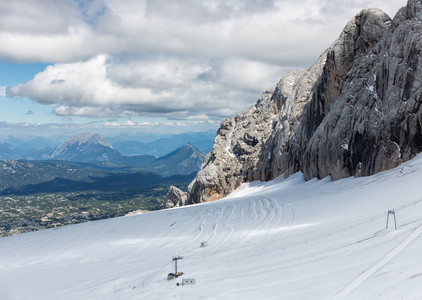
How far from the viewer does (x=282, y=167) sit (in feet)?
241

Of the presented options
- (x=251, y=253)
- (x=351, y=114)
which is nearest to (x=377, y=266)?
(x=251, y=253)

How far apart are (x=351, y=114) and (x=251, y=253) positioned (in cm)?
3284

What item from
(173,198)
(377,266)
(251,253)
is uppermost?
(377,266)

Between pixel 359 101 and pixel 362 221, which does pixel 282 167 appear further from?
pixel 362 221

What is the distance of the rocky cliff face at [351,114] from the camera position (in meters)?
35.3

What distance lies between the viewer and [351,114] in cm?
4516

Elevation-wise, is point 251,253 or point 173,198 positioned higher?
point 251,253

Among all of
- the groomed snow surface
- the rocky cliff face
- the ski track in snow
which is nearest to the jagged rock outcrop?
the rocky cliff face

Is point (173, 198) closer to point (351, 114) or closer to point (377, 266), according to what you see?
point (351, 114)

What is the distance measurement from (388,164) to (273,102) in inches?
2484

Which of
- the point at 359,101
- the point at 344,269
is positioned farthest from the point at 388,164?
the point at 344,269

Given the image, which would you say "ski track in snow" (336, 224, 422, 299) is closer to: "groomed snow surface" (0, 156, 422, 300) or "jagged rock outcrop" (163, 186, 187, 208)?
"groomed snow surface" (0, 156, 422, 300)

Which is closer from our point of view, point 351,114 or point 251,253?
point 251,253

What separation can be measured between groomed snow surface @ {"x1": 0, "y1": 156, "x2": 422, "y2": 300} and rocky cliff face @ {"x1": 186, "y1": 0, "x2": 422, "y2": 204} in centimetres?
540
